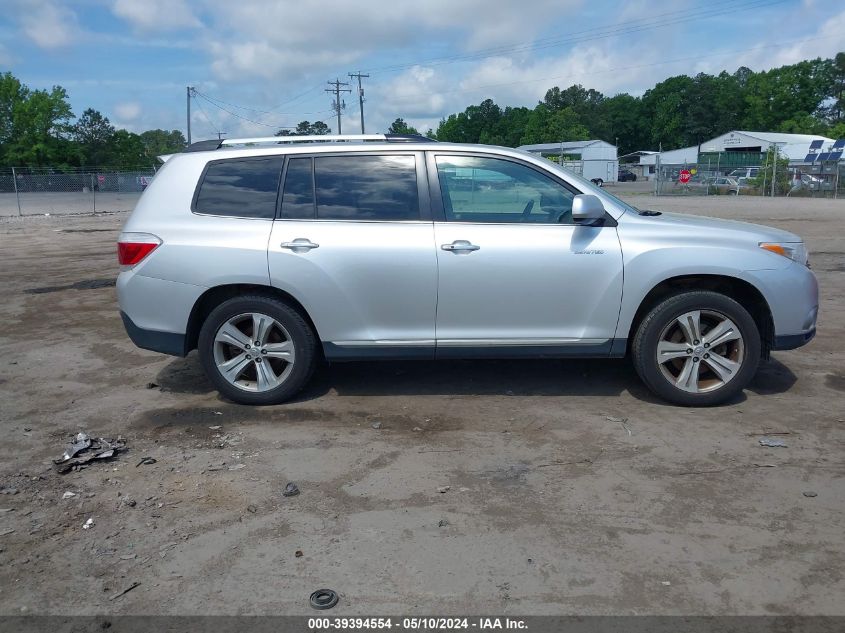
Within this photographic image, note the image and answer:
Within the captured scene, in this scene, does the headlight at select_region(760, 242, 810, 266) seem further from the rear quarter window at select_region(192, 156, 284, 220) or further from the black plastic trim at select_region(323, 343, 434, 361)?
the rear quarter window at select_region(192, 156, 284, 220)

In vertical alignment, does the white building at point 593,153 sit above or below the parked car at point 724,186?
above

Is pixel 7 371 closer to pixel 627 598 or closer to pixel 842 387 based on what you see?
pixel 627 598

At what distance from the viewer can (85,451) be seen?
4.56 meters

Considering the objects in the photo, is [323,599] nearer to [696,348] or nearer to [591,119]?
[696,348]

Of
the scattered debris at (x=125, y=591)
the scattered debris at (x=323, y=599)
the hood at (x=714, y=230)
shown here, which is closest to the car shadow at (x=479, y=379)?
the hood at (x=714, y=230)

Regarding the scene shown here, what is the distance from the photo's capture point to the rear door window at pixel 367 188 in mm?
5219

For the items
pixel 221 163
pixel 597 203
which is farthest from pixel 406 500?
pixel 221 163

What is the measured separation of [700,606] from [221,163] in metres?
4.29

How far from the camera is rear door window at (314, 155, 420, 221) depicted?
5.22 m

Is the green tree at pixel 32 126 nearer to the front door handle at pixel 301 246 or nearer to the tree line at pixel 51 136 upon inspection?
the tree line at pixel 51 136

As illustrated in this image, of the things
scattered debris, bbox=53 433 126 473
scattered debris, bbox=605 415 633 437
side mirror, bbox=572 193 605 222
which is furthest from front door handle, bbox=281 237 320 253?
scattered debris, bbox=605 415 633 437

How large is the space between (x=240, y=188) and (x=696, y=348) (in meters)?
3.50

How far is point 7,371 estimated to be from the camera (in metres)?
6.42

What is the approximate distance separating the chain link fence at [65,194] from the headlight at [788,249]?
95.3 feet
